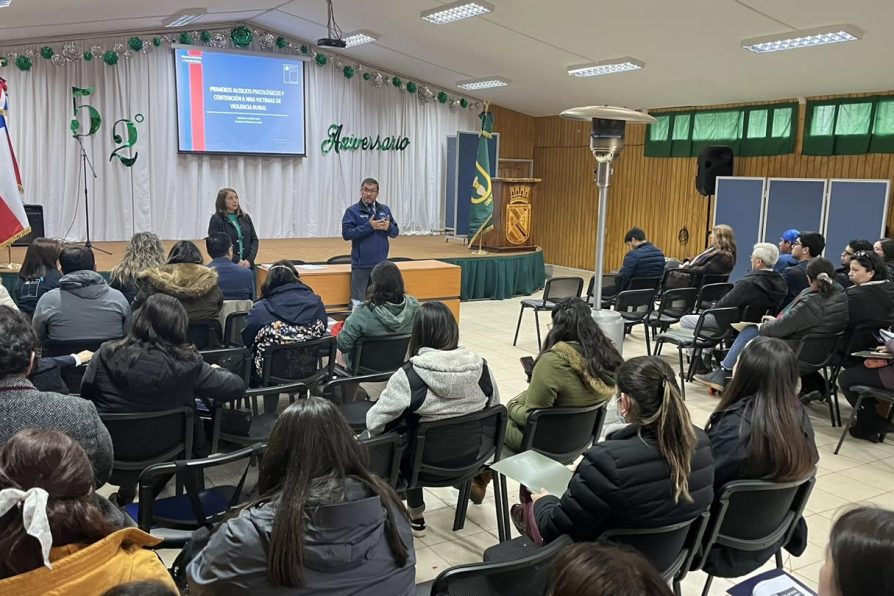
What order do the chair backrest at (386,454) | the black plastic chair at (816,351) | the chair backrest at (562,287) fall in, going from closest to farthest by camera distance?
the chair backrest at (386,454) < the black plastic chair at (816,351) < the chair backrest at (562,287)

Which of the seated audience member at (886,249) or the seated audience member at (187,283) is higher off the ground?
the seated audience member at (886,249)

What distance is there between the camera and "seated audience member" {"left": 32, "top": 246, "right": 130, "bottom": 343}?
3723 millimetres

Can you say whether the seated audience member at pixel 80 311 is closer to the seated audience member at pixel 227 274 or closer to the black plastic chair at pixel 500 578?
the seated audience member at pixel 227 274

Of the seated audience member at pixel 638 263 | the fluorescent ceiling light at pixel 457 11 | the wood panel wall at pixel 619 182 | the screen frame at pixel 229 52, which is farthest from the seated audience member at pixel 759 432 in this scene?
the screen frame at pixel 229 52

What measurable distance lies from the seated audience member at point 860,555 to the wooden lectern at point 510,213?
9139 mm

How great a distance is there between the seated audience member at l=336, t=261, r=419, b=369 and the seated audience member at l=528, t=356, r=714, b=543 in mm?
2246

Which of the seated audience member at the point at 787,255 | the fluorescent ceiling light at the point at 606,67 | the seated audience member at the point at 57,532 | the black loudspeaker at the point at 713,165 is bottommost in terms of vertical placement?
the seated audience member at the point at 57,532

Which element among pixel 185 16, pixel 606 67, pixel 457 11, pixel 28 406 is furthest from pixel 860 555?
pixel 185 16

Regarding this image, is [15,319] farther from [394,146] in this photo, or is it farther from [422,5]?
[394,146]

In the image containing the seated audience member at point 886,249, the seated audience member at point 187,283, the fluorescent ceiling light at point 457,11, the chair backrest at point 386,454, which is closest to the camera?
the chair backrest at point 386,454

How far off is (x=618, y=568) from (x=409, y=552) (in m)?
0.79

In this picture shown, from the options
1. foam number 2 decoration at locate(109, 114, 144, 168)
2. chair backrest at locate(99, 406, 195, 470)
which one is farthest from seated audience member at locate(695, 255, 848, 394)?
foam number 2 decoration at locate(109, 114, 144, 168)

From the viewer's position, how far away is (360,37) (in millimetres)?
10156

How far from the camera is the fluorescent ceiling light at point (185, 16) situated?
895 cm
